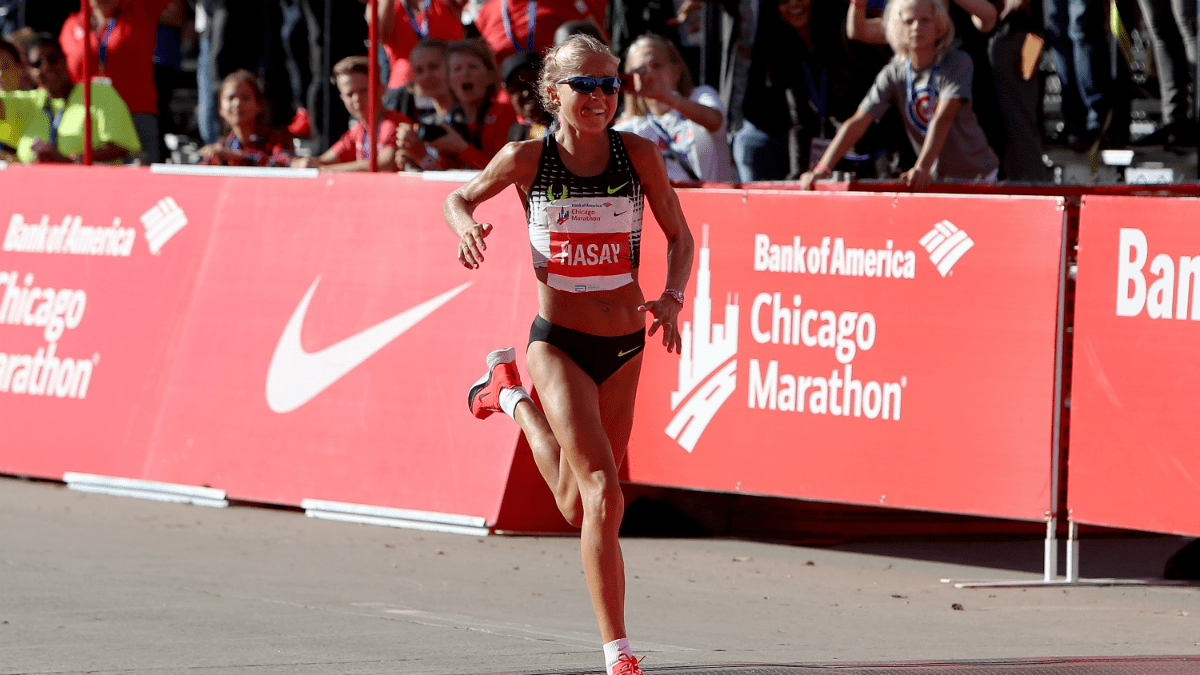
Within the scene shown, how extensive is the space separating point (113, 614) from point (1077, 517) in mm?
4002

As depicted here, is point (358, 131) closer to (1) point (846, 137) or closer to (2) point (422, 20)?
(2) point (422, 20)

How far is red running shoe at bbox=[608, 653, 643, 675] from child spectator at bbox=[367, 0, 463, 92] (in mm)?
7035

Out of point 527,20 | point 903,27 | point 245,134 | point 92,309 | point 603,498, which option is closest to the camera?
point 603,498

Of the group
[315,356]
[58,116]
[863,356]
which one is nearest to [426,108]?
[315,356]

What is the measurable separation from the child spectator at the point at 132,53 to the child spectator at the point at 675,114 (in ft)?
14.8

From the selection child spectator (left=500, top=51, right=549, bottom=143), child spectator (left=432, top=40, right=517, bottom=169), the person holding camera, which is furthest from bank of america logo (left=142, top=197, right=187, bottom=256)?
child spectator (left=500, top=51, right=549, bottom=143)

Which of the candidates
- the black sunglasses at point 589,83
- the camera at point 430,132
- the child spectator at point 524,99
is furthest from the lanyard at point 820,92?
the black sunglasses at point 589,83

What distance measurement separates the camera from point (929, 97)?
30.5 ft

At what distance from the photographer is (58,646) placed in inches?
239

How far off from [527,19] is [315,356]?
10.2 ft

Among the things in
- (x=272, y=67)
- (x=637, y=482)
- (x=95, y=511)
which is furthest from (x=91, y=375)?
(x=272, y=67)

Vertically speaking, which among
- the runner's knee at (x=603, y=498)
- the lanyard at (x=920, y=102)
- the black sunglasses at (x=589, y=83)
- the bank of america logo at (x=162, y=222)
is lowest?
the runner's knee at (x=603, y=498)

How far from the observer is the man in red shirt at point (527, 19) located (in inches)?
442

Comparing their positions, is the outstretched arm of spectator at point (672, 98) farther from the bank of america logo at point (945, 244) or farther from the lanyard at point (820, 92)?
the bank of america logo at point (945, 244)
